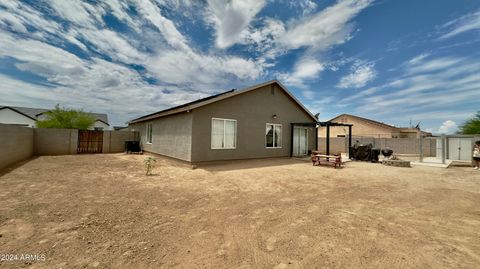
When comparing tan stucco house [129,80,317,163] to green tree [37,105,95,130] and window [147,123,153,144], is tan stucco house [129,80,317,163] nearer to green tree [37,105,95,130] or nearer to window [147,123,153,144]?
window [147,123,153,144]

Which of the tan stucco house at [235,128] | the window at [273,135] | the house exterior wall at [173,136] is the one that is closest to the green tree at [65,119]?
the tan stucco house at [235,128]

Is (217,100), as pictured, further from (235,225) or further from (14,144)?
(14,144)

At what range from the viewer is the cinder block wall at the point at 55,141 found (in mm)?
13719

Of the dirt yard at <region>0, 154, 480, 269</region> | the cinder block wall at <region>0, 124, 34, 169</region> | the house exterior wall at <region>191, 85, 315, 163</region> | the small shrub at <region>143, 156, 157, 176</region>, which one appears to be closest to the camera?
the dirt yard at <region>0, 154, 480, 269</region>

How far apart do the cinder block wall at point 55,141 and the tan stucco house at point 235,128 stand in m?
5.48

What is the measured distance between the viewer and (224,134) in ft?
34.7

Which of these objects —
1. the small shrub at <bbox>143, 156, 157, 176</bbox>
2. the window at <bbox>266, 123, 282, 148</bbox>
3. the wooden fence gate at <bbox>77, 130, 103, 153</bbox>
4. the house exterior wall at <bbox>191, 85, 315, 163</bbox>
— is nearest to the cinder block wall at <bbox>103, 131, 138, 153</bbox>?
the wooden fence gate at <bbox>77, 130, 103, 153</bbox>

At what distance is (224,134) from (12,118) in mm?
39064

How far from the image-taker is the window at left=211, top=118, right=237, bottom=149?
10.2 metres

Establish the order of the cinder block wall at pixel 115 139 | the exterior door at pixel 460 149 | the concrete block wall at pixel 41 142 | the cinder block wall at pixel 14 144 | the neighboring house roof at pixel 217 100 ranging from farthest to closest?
the cinder block wall at pixel 115 139, the exterior door at pixel 460 149, the neighboring house roof at pixel 217 100, the concrete block wall at pixel 41 142, the cinder block wall at pixel 14 144

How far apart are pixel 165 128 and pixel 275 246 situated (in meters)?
10.9

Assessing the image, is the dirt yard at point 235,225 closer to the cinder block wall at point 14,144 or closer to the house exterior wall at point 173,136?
the cinder block wall at point 14,144

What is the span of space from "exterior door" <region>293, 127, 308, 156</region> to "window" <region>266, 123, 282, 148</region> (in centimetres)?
158

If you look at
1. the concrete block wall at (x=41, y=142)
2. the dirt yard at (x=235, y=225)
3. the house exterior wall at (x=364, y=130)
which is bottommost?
the dirt yard at (x=235, y=225)
